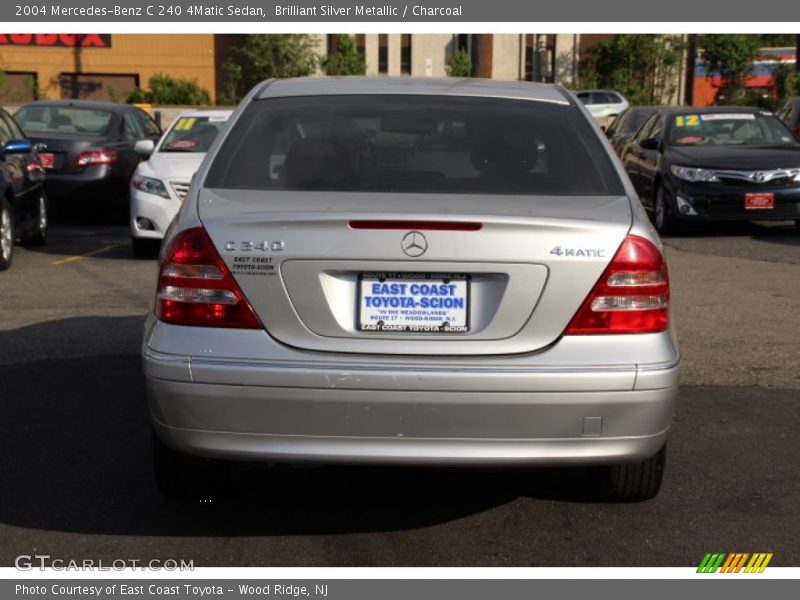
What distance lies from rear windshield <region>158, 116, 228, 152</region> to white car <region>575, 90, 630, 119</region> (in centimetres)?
2655

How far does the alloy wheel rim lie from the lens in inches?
432

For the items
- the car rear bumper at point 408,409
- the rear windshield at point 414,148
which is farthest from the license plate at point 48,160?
the car rear bumper at point 408,409

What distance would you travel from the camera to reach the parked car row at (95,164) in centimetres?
1160

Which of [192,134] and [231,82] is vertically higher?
[192,134]

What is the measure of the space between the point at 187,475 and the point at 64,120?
12.3m

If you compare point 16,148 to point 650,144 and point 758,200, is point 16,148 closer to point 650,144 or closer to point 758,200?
point 650,144

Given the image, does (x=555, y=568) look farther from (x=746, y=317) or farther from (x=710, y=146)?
(x=710, y=146)

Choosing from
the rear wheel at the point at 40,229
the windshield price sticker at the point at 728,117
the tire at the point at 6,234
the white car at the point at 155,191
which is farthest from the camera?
the windshield price sticker at the point at 728,117

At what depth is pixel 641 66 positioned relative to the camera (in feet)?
165

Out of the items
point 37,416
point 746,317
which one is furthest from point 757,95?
Result: point 37,416

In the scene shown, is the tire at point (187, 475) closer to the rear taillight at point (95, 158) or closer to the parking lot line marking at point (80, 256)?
the parking lot line marking at point (80, 256)

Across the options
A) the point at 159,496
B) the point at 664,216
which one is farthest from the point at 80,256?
the point at 159,496

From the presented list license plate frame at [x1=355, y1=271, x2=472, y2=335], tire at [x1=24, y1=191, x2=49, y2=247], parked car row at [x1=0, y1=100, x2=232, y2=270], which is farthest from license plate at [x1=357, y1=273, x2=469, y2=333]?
tire at [x1=24, y1=191, x2=49, y2=247]

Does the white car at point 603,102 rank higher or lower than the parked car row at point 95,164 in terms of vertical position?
lower
